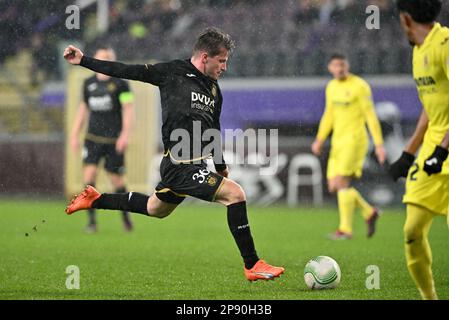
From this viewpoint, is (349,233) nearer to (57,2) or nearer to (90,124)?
(90,124)

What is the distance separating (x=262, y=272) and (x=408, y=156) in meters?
1.42

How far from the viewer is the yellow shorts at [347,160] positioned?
11.2m

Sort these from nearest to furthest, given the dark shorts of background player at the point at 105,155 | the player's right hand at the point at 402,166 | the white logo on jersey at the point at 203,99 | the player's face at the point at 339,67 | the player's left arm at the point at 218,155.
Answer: the player's right hand at the point at 402,166 < the white logo on jersey at the point at 203,99 < the player's left arm at the point at 218,155 < the player's face at the point at 339,67 < the dark shorts of background player at the point at 105,155

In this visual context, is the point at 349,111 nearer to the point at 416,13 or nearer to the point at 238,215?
the point at 238,215

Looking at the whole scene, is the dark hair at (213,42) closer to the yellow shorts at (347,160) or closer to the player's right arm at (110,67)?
the player's right arm at (110,67)

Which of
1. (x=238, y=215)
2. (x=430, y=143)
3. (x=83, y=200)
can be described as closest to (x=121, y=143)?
(x=83, y=200)

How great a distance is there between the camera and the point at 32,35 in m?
16.6

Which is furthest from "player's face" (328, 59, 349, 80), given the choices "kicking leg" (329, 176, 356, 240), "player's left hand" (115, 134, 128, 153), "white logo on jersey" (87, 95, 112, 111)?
"white logo on jersey" (87, 95, 112, 111)

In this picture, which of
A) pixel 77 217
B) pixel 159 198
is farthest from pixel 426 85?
pixel 77 217

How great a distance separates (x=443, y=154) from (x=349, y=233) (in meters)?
5.95

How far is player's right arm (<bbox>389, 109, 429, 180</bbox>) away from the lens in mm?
5414

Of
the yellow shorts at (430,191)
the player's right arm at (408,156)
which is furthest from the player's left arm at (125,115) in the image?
the yellow shorts at (430,191)

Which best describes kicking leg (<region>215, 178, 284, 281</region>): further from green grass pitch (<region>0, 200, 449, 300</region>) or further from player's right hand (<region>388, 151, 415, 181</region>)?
player's right hand (<region>388, 151, 415, 181</region>)

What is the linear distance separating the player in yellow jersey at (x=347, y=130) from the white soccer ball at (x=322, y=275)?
464 centimetres
